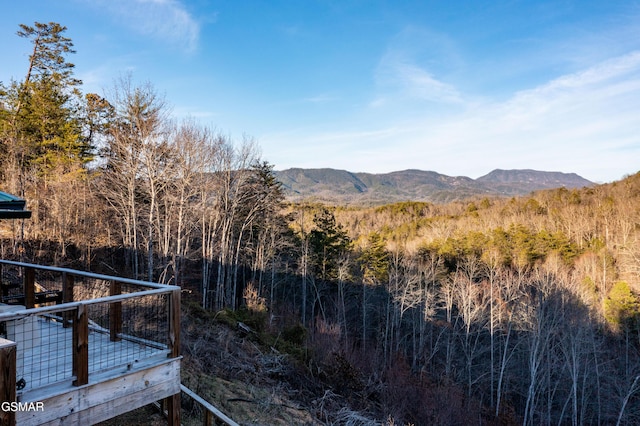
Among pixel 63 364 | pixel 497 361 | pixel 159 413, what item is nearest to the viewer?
pixel 63 364

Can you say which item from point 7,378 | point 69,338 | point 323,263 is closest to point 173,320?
point 7,378

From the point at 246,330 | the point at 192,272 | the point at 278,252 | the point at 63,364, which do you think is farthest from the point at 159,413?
the point at 278,252

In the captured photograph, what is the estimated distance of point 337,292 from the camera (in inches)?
1287

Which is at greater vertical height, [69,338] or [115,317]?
[115,317]

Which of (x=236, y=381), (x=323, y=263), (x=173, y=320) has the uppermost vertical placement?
(x=173, y=320)

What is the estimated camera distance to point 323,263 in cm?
3181

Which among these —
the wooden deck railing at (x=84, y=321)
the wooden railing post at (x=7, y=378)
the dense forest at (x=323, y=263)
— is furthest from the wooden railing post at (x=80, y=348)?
the dense forest at (x=323, y=263)

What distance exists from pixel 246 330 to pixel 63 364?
11.1 meters

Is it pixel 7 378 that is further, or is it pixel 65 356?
pixel 65 356

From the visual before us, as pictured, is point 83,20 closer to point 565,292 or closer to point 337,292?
point 337,292

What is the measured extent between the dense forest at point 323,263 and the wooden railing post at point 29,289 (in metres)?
5.22

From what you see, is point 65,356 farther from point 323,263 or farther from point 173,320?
point 323,263

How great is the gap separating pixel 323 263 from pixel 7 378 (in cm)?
2918

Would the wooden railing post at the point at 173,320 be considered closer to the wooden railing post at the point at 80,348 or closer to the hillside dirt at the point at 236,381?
the wooden railing post at the point at 80,348
